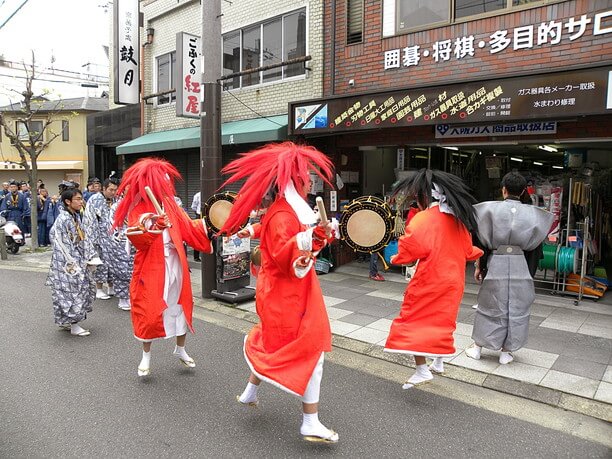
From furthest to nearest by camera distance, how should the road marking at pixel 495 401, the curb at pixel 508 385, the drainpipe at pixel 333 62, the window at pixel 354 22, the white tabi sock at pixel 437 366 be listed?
the drainpipe at pixel 333 62 < the window at pixel 354 22 < the white tabi sock at pixel 437 366 < the curb at pixel 508 385 < the road marking at pixel 495 401

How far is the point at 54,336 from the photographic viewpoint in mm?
5836

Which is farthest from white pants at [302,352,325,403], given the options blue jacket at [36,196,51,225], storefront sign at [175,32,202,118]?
blue jacket at [36,196,51,225]

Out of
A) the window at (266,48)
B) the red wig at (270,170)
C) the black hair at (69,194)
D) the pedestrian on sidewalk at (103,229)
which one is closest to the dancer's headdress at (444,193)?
the red wig at (270,170)

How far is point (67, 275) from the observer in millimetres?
5941

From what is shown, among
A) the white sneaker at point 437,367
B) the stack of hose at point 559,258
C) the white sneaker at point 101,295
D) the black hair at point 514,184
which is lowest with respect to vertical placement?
the white sneaker at point 101,295

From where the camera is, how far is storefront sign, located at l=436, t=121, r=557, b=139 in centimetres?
711

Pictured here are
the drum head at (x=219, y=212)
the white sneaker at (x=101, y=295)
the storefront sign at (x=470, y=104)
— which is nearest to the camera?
the drum head at (x=219, y=212)

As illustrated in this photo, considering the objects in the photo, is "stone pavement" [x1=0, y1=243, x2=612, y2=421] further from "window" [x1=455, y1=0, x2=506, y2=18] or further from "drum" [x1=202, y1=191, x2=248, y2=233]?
"window" [x1=455, y1=0, x2=506, y2=18]

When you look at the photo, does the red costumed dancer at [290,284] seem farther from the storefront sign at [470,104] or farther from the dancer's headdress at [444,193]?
the storefront sign at [470,104]

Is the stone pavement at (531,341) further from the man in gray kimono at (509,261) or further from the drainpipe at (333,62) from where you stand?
the drainpipe at (333,62)

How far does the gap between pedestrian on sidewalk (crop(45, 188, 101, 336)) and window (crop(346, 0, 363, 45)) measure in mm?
5851

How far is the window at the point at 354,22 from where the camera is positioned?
9055 millimetres

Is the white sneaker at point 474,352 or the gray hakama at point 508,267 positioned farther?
the white sneaker at point 474,352

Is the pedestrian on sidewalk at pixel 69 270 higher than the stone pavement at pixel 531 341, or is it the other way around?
the pedestrian on sidewalk at pixel 69 270
